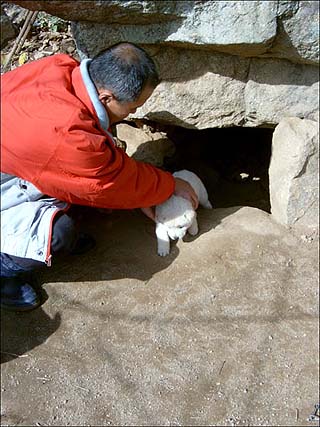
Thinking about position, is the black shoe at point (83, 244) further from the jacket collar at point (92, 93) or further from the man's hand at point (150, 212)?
the jacket collar at point (92, 93)

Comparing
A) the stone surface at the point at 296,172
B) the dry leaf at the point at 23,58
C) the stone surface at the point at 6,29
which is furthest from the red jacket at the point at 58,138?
the stone surface at the point at 6,29

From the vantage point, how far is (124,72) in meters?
2.24

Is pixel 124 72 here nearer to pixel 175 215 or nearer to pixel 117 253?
pixel 175 215

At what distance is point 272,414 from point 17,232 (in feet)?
4.08

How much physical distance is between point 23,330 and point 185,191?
3.27 ft

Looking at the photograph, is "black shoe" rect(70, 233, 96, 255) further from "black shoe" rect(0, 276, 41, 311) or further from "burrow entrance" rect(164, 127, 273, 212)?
"burrow entrance" rect(164, 127, 273, 212)

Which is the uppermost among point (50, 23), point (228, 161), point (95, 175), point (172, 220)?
point (50, 23)

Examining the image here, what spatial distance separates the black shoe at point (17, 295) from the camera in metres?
2.58

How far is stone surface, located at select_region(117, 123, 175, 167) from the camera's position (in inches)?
132

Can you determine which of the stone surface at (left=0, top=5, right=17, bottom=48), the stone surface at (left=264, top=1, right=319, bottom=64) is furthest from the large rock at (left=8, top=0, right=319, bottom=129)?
the stone surface at (left=0, top=5, right=17, bottom=48)

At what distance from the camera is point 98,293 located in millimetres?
2662

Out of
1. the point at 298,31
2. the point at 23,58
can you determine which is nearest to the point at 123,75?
the point at 298,31

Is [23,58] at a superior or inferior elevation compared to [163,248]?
superior

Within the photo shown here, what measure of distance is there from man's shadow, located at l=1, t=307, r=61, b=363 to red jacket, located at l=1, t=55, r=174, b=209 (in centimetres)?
54
